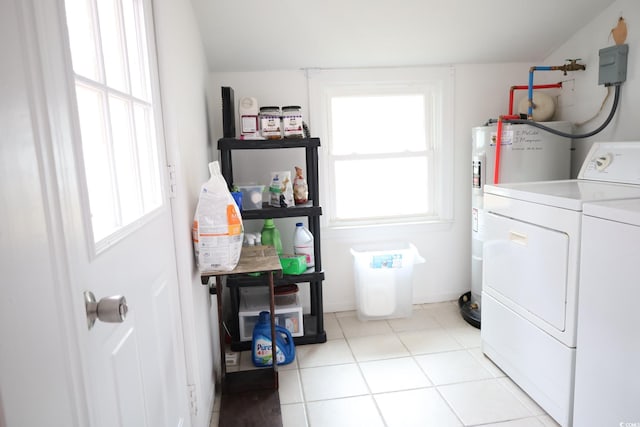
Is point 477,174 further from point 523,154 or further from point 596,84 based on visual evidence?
point 596,84

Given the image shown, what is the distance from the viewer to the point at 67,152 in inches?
28.0

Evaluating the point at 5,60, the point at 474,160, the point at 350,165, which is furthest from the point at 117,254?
the point at 474,160

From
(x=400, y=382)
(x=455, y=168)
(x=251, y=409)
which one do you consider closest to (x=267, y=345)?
(x=251, y=409)

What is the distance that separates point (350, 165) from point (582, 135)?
1439 millimetres

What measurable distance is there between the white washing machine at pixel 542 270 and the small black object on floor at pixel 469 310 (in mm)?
372

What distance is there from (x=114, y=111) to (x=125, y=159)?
0.13 metres

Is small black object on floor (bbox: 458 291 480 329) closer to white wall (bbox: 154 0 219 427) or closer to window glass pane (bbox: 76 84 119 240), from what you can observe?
white wall (bbox: 154 0 219 427)

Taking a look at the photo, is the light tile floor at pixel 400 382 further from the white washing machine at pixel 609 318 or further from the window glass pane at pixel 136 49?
the window glass pane at pixel 136 49

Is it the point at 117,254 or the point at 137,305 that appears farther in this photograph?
the point at 137,305

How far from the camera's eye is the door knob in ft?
2.43

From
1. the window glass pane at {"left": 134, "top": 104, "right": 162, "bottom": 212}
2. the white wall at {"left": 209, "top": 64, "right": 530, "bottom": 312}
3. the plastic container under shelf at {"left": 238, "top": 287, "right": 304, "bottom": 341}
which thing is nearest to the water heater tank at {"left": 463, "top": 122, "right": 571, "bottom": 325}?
the white wall at {"left": 209, "top": 64, "right": 530, "bottom": 312}

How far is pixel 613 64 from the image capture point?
2.31 meters

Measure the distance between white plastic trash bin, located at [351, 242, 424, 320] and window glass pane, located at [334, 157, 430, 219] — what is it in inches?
12.4

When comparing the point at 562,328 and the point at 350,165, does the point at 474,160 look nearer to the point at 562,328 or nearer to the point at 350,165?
the point at 350,165
